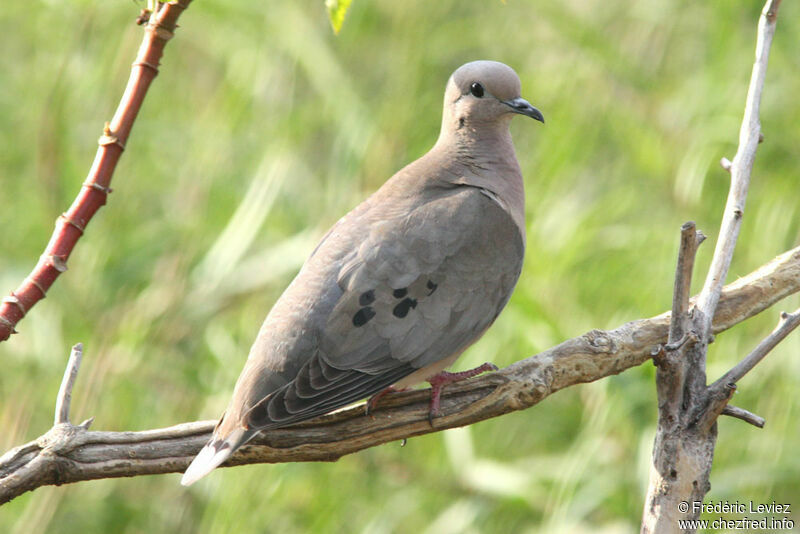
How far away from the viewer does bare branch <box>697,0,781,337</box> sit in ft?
6.57

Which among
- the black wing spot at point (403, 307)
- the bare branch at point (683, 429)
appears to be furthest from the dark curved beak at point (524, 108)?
the bare branch at point (683, 429)

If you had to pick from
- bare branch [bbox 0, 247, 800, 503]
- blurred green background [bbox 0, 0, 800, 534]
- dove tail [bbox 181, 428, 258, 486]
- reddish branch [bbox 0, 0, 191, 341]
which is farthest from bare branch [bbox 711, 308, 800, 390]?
blurred green background [bbox 0, 0, 800, 534]

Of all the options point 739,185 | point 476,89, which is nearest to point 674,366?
point 739,185

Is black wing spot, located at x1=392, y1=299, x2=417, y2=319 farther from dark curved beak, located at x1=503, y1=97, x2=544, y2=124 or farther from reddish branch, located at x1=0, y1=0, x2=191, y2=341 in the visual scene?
reddish branch, located at x1=0, y1=0, x2=191, y2=341

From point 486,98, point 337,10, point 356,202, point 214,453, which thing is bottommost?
point 214,453

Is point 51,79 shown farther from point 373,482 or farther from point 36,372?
point 373,482

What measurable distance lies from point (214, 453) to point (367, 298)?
57cm

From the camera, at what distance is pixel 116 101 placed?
4406mm

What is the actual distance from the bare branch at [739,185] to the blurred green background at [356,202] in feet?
5.16

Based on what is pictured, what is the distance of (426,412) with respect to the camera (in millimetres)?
2150

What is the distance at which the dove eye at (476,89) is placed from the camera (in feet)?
9.14

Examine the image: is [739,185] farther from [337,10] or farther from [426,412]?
[337,10]

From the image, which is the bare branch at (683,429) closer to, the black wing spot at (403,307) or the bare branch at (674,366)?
the bare branch at (674,366)

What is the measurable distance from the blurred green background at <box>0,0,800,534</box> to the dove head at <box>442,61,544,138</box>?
0.99 meters
